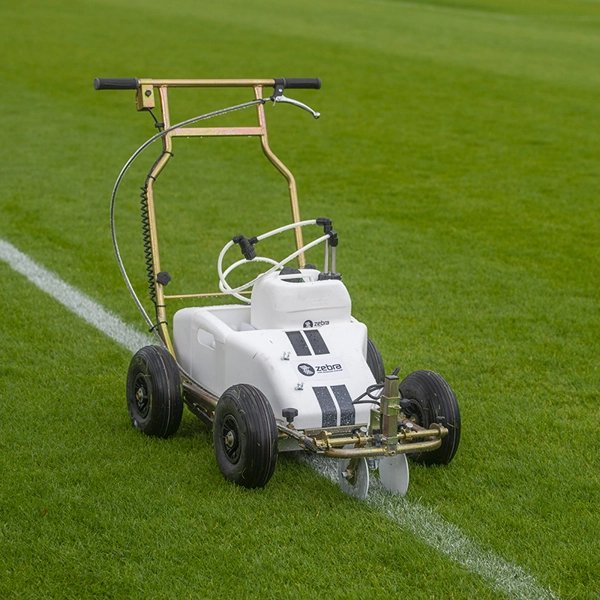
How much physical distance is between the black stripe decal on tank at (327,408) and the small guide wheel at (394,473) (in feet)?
0.87

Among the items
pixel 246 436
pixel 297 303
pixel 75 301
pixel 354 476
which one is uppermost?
pixel 297 303

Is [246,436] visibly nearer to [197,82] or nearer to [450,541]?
[450,541]

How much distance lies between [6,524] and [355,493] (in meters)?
1.37

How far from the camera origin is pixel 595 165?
11.7 metres

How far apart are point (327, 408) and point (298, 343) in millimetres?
362

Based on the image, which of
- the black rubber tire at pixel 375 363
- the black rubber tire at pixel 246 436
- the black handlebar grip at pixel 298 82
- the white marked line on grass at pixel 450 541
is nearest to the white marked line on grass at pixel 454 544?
the white marked line on grass at pixel 450 541

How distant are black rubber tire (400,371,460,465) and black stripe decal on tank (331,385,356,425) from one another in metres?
0.36

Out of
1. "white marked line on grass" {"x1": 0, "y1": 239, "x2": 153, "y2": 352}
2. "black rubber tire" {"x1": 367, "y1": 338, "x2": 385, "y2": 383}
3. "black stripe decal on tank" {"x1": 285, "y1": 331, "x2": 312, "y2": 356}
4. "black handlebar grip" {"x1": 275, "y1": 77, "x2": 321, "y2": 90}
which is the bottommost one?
"white marked line on grass" {"x1": 0, "y1": 239, "x2": 153, "y2": 352}

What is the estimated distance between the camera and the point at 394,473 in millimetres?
4145

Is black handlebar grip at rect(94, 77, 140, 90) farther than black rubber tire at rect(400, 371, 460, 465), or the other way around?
black handlebar grip at rect(94, 77, 140, 90)

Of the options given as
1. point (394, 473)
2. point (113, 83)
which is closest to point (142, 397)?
point (394, 473)

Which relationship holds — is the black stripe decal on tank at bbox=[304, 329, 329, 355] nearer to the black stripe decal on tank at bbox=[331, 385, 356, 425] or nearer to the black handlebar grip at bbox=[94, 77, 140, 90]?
the black stripe decal on tank at bbox=[331, 385, 356, 425]

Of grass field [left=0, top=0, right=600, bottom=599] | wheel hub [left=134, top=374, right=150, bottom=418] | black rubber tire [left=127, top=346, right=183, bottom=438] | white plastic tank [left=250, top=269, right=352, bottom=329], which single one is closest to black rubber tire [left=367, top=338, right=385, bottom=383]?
white plastic tank [left=250, top=269, right=352, bottom=329]

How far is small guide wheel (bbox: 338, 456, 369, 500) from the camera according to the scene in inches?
159
